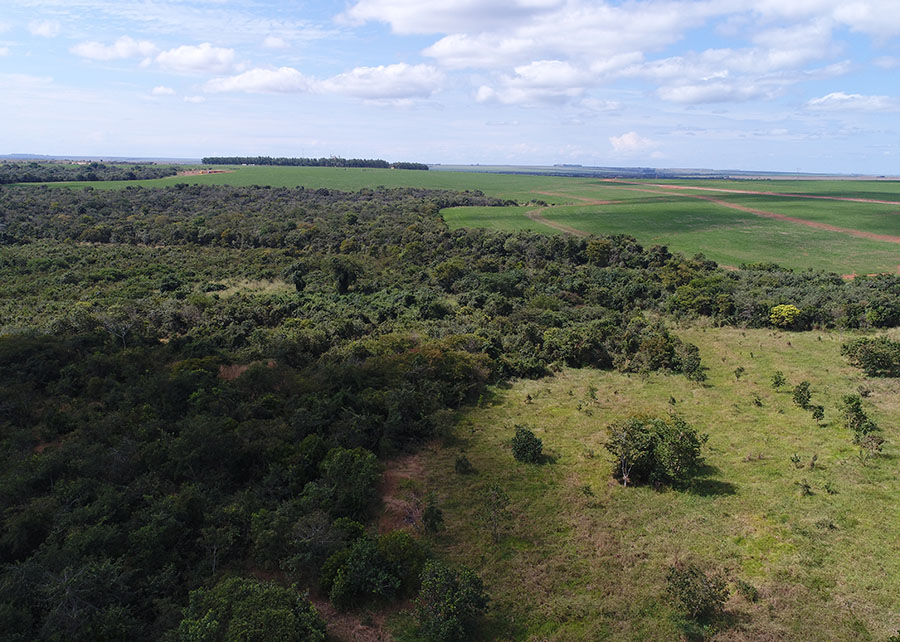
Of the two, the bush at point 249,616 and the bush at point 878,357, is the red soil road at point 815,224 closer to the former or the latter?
the bush at point 878,357

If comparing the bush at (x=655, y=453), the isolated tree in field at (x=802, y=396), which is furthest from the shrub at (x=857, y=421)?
the bush at (x=655, y=453)

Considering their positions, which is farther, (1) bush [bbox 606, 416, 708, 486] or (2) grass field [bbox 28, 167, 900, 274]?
(2) grass field [bbox 28, 167, 900, 274]

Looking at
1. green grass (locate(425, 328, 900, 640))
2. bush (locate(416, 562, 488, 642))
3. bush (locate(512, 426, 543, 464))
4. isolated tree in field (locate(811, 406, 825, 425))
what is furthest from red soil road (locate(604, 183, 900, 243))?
bush (locate(416, 562, 488, 642))

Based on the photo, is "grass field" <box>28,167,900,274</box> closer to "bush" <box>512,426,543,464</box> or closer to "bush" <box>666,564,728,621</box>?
"bush" <box>512,426,543,464</box>

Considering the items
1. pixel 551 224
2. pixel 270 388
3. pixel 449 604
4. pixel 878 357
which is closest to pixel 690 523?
pixel 449 604

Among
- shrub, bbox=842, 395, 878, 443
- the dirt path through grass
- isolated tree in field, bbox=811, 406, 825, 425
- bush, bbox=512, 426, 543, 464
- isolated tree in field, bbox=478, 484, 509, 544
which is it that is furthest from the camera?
the dirt path through grass

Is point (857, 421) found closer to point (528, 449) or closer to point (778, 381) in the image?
point (778, 381)

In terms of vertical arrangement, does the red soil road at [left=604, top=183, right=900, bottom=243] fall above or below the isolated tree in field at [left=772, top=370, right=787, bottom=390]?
above
